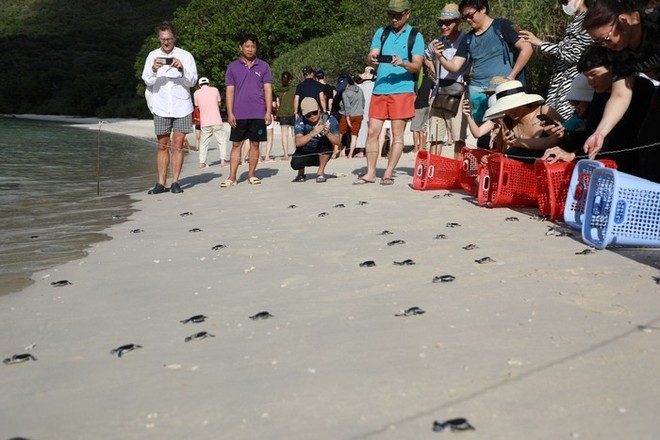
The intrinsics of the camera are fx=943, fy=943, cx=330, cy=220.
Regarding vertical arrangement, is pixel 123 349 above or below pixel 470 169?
below

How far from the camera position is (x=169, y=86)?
11586mm

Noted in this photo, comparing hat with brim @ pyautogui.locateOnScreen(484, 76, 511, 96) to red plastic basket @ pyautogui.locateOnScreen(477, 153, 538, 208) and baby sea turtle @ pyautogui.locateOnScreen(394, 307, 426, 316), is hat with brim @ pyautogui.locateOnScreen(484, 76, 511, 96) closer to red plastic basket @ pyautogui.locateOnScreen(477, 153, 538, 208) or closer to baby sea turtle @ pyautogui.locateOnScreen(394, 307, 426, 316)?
red plastic basket @ pyautogui.locateOnScreen(477, 153, 538, 208)

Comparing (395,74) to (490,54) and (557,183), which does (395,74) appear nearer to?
(490,54)

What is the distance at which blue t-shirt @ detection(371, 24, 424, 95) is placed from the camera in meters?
10.7

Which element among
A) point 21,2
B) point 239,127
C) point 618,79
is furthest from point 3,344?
point 21,2

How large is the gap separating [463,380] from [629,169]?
172 inches

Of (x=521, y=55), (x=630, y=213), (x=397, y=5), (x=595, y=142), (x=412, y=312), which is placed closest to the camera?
(x=412, y=312)

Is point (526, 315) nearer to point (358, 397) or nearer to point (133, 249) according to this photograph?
point (358, 397)

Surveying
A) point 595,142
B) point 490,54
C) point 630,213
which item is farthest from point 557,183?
point 490,54

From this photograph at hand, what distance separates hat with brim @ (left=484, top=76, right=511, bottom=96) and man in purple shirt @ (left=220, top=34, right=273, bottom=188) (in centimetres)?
355

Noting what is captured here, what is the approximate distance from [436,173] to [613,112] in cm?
360

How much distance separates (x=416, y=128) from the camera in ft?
51.3

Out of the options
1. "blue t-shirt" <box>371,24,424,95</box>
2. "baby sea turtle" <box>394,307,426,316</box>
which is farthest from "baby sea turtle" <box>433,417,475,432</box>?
"blue t-shirt" <box>371,24,424,95</box>

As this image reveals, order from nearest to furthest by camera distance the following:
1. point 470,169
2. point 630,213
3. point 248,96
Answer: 1. point 630,213
2. point 470,169
3. point 248,96
